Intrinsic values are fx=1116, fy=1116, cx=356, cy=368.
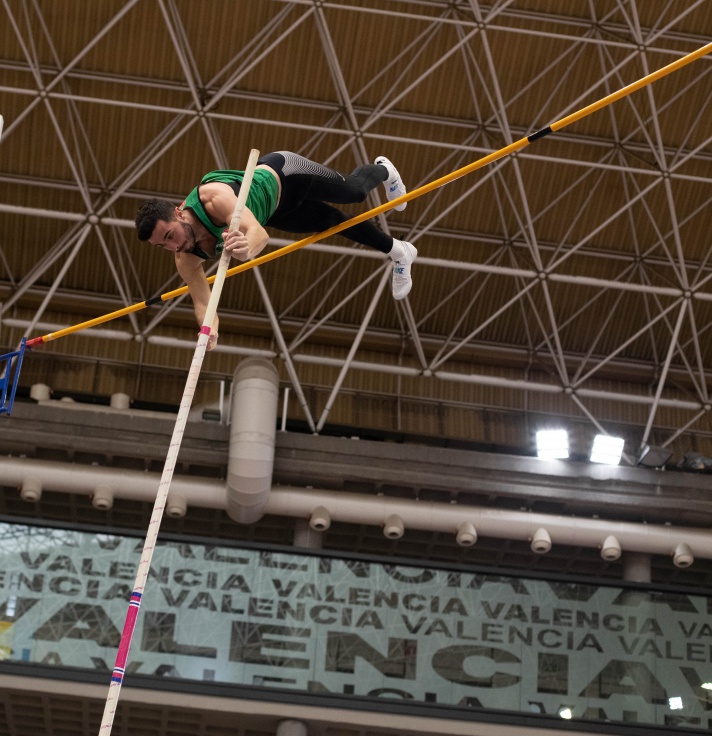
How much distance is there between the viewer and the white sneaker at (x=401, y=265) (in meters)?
10.3

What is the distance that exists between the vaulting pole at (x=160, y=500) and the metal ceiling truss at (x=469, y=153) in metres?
11.4

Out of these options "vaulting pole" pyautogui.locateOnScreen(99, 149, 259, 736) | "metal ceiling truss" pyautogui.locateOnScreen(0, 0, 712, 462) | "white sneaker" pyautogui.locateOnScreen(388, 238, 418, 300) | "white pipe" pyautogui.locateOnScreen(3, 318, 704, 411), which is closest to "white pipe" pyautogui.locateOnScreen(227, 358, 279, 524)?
"metal ceiling truss" pyautogui.locateOnScreen(0, 0, 712, 462)

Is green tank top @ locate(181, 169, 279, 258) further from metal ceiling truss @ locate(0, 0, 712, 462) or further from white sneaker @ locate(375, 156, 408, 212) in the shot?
metal ceiling truss @ locate(0, 0, 712, 462)

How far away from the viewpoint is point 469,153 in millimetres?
20484

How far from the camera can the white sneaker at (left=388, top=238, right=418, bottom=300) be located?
10.3 meters

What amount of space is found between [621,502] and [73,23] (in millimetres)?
13036

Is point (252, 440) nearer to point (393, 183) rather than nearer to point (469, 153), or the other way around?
point (469, 153)

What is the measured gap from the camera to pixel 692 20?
63.0 ft

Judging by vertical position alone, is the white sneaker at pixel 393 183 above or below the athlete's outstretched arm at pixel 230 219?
above

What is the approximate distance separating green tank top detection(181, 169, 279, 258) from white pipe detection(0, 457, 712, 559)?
1165 cm

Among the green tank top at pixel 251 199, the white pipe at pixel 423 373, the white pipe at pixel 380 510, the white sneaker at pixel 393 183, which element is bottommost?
the green tank top at pixel 251 199

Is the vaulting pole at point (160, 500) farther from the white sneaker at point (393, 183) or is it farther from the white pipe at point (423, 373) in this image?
the white pipe at point (423, 373)

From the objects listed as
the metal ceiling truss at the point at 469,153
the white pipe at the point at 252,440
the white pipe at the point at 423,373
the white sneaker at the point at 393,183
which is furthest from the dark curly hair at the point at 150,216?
the white pipe at the point at 423,373

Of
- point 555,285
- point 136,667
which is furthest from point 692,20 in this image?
point 136,667
